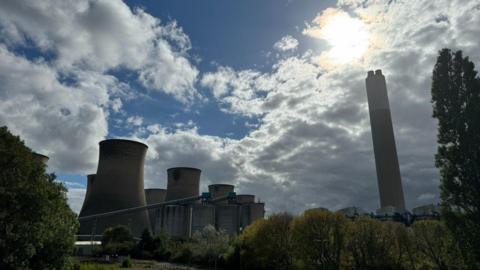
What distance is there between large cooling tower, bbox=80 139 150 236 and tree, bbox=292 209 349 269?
22898mm

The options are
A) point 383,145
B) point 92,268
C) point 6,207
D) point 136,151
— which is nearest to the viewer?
point 6,207

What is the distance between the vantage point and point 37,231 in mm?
10391

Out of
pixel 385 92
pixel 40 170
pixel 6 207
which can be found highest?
pixel 385 92

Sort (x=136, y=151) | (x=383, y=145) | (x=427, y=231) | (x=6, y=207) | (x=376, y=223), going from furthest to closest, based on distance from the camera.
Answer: (x=383, y=145)
(x=136, y=151)
(x=376, y=223)
(x=427, y=231)
(x=6, y=207)

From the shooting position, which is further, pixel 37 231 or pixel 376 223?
pixel 376 223

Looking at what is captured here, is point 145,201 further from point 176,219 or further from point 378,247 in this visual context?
point 378,247

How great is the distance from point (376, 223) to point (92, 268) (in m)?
19.1

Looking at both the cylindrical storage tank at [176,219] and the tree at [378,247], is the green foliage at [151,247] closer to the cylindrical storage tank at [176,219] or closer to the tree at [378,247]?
the cylindrical storage tank at [176,219]

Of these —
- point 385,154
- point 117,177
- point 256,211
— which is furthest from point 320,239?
point 256,211

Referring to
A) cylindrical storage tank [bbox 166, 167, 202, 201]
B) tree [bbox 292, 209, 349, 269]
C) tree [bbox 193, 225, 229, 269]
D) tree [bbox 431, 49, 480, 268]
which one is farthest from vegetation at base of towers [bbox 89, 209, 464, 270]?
cylindrical storage tank [bbox 166, 167, 202, 201]

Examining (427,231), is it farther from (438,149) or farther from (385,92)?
(385,92)

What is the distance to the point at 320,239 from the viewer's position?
24.3 meters

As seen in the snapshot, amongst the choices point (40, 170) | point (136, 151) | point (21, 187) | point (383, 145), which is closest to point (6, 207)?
point (21, 187)

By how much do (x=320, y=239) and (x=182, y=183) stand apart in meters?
34.3
